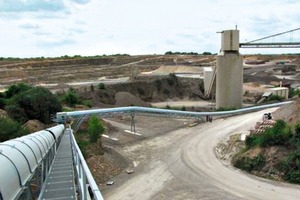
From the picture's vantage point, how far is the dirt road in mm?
29578

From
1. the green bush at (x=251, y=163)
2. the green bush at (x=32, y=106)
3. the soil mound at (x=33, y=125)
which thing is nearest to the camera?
the soil mound at (x=33, y=125)

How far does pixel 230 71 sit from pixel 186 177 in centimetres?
4159

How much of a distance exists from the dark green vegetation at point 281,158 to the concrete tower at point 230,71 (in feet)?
104

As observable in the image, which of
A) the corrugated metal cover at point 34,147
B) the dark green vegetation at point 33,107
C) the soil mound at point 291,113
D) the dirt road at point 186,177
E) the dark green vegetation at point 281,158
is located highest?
the corrugated metal cover at point 34,147

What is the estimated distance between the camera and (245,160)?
37.8 metres

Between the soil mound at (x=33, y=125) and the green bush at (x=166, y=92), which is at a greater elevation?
the soil mound at (x=33, y=125)

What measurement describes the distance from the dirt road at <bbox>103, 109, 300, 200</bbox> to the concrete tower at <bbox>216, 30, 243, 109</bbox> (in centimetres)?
2528

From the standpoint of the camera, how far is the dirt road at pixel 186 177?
29.6 meters

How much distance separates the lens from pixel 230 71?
236 feet

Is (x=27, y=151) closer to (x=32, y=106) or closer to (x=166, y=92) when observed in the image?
(x=32, y=106)

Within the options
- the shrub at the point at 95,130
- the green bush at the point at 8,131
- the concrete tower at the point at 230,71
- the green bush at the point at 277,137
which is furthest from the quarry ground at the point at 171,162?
the concrete tower at the point at 230,71

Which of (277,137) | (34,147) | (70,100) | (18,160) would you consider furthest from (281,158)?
(70,100)

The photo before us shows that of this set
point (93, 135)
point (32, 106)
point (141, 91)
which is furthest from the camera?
point (141, 91)

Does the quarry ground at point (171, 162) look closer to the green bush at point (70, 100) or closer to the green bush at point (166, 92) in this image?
the green bush at point (70, 100)
